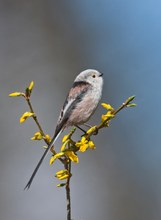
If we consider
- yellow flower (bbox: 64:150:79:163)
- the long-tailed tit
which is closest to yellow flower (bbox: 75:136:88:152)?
yellow flower (bbox: 64:150:79:163)

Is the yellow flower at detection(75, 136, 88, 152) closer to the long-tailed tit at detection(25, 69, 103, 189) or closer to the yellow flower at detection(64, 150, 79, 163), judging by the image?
the yellow flower at detection(64, 150, 79, 163)

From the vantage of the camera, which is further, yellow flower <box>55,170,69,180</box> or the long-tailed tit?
the long-tailed tit

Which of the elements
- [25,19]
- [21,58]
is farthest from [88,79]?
[25,19]

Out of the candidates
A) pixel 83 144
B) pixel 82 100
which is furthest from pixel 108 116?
pixel 82 100

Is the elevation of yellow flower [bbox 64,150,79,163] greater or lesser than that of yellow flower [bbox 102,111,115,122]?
lesser

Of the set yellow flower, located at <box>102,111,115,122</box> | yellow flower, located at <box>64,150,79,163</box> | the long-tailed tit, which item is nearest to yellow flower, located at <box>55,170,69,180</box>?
yellow flower, located at <box>64,150,79,163</box>

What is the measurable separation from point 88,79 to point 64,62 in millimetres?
2627

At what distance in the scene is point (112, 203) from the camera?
187 inches

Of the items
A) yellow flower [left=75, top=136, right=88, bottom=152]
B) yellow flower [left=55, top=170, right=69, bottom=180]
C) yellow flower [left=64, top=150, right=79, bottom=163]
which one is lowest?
yellow flower [left=55, top=170, right=69, bottom=180]

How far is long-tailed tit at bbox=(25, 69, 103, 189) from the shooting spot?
7.22 ft

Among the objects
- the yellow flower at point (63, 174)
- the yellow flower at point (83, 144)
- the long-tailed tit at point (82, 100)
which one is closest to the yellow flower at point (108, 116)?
the yellow flower at point (83, 144)

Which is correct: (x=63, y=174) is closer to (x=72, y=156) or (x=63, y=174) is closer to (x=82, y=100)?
(x=72, y=156)

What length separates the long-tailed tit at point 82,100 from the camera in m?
2.20

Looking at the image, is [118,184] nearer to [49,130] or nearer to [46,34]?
[49,130]
